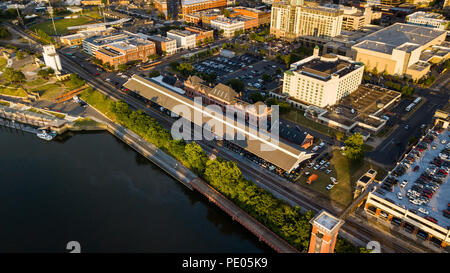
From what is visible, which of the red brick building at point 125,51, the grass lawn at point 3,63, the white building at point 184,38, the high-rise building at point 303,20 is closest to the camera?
the red brick building at point 125,51

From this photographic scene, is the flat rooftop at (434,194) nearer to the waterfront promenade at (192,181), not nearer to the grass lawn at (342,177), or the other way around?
the grass lawn at (342,177)

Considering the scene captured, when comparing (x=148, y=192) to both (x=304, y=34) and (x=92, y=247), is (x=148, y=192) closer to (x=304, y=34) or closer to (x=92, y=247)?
(x=92, y=247)

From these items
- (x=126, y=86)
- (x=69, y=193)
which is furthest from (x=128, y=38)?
(x=69, y=193)

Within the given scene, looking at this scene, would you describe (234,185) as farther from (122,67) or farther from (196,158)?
(122,67)

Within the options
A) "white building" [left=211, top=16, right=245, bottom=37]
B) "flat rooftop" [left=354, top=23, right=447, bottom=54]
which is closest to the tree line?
"flat rooftop" [left=354, top=23, right=447, bottom=54]

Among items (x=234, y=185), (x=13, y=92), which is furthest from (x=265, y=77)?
(x=13, y=92)

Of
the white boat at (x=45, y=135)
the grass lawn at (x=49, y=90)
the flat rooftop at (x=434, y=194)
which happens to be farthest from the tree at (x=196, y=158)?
the grass lawn at (x=49, y=90)
